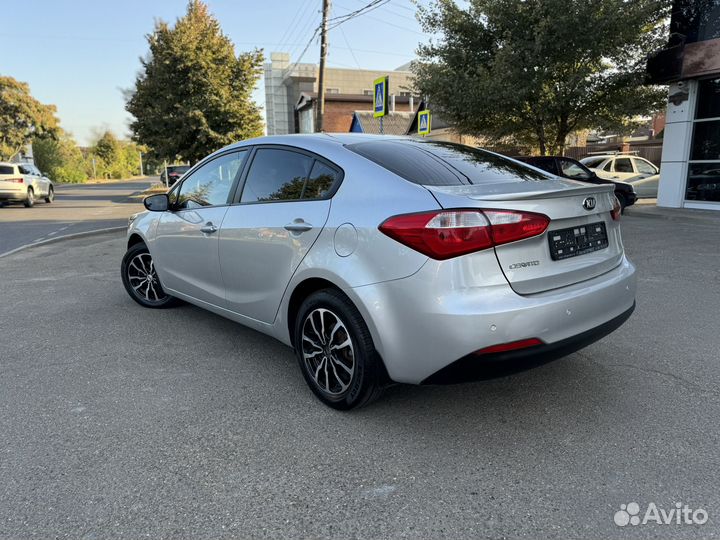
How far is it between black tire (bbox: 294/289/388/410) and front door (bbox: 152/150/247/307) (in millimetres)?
1077

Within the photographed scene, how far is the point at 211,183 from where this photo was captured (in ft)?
13.8

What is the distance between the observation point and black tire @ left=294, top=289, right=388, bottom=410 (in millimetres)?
2762

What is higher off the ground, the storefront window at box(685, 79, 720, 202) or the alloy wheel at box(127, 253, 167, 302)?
the storefront window at box(685, 79, 720, 202)

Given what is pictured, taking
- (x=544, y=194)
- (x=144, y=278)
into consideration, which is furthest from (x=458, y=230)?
(x=144, y=278)

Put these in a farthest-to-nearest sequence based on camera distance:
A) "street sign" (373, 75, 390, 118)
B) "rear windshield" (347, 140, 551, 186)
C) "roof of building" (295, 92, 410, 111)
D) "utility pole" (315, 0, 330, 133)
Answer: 1. "roof of building" (295, 92, 410, 111)
2. "utility pole" (315, 0, 330, 133)
3. "street sign" (373, 75, 390, 118)
4. "rear windshield" (347, 140, 551, 186)

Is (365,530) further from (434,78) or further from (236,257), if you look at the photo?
(434,78)

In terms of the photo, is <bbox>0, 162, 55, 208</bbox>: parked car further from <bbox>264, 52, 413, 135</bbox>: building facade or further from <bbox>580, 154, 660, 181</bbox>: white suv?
<bbox>264, 52, 413, 135</bbox>: building facade

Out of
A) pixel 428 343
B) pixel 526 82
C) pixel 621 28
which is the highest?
pixel 621 28

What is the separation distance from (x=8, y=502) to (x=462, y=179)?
2692mm

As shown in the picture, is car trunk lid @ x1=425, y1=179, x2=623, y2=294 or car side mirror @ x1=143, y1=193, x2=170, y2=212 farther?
car side mirror @ x1=143, y1=193, x2=170, y2=212

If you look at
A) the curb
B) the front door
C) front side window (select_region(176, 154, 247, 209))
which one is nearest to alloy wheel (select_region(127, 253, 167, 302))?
the front door

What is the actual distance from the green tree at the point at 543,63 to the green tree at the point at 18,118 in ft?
137

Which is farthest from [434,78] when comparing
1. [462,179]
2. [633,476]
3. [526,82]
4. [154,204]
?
[633,476]

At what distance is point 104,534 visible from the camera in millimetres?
2078
